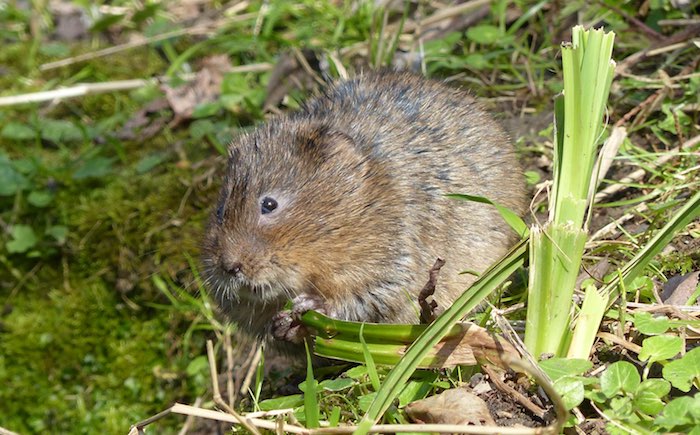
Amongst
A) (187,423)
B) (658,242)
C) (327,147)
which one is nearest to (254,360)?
(187,423)

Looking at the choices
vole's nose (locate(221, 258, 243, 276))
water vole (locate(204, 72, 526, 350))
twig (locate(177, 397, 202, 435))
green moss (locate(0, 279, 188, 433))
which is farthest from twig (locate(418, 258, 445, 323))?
green moss (locate(0, 279, 188, 433))

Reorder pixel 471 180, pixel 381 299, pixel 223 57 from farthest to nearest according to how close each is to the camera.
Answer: pixel 223 57 < pixel 471 180 < pixel 381 299

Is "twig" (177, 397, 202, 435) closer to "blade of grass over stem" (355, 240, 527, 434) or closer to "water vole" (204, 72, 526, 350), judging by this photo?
"water vole" (204, 72, 526, 350)

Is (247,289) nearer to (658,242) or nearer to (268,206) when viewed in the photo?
(268,206)

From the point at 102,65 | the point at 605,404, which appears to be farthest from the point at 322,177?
the point at 102,65

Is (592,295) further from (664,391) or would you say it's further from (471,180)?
(471,180)

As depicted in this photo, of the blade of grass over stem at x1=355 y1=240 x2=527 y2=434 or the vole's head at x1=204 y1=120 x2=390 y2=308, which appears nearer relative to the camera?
the blade of grass over stem at x1=355 y1=240 x2=527 y2=434
